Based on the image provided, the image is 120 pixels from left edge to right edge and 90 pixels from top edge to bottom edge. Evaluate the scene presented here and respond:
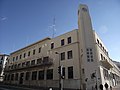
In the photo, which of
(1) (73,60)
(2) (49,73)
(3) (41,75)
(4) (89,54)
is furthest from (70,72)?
(3) (41,75)

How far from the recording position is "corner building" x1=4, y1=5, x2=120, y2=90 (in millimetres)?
22609

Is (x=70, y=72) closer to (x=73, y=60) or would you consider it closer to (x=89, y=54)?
(x=73, y=60)

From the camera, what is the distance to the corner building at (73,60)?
890 inches

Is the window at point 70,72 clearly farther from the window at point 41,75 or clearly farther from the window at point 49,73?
the window at point 41,75

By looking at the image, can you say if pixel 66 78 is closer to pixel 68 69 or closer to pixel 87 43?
pixel 68 69

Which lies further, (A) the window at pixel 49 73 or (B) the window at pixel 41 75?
(B) the window at pixel 41 75

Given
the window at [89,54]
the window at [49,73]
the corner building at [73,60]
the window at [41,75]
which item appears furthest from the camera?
the window at [41,75]

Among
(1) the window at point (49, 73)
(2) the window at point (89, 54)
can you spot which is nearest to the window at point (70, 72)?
(2) the window at point (89, 54)

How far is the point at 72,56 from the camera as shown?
26.1 m

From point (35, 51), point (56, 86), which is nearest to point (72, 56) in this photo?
point (56, 86)

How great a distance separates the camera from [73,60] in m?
25.6

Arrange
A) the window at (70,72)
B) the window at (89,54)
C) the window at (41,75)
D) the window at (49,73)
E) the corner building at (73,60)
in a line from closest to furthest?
the corner building at (73,60), the window at (89,54), the window at (70,72), the window at (49,73), the window at (41,75)

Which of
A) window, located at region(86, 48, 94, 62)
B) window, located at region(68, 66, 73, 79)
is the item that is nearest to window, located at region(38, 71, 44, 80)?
window, located at region(68, 66, 73, 79)

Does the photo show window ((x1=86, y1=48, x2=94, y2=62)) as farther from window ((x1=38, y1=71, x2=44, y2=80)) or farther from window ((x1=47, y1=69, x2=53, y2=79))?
window ((x1=38, y1=71, x2=44, y2=80))
